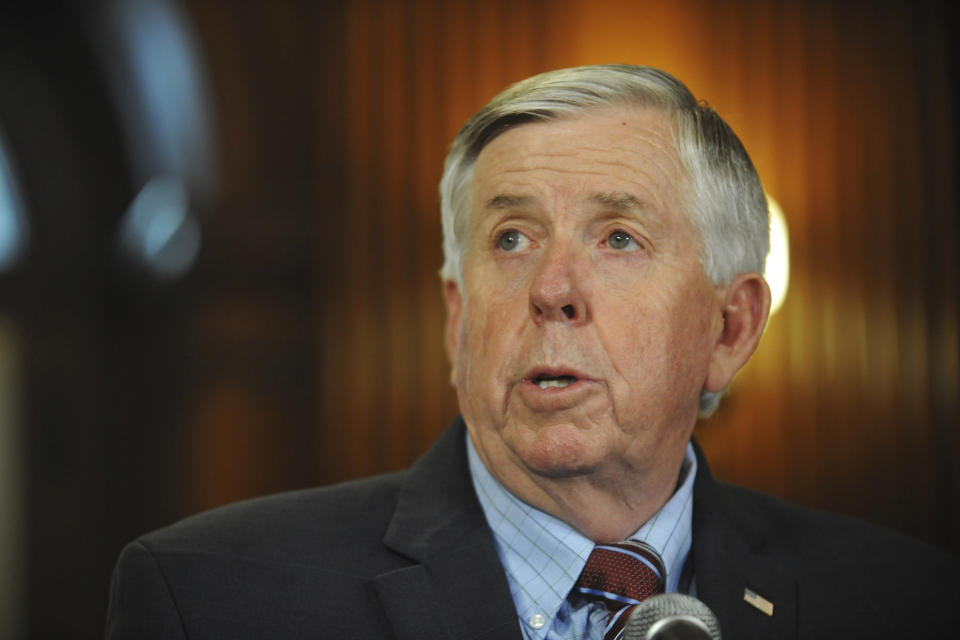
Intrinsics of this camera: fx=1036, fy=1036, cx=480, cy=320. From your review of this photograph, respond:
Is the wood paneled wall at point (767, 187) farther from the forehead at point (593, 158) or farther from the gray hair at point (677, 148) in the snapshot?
the forehead at point (593, 158)

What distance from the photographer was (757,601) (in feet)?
5.53

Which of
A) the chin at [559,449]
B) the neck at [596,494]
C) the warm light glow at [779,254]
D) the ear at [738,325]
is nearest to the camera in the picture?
the chin at [559,449]

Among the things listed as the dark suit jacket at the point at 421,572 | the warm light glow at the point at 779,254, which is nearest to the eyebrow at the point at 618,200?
the dark suit jacket at the point at 421,572

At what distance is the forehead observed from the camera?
62.2 inches

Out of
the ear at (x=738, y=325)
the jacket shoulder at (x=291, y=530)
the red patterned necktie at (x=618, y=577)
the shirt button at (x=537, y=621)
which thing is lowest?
the shirt button at (x=537, y=621)

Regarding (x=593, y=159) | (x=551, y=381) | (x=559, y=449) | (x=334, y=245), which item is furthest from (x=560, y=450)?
(x=334, y=245)

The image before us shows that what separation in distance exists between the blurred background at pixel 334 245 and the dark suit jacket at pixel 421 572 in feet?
7.21

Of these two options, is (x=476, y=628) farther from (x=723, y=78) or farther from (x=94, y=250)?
(x=94, y=250)

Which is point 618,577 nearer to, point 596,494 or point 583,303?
point 596,494

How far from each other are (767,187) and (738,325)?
2417 mm

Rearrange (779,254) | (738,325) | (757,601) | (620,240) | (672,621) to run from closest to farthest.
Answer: (672,621), (620,240), (757,601), (738,325), (779,254)

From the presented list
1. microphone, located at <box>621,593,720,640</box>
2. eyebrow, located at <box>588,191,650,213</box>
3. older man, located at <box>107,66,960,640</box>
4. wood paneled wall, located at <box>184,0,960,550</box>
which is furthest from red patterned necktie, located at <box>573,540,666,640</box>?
wood paneled wall, located at <box>184,0,960,550</box>

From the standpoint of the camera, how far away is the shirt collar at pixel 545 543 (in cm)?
157

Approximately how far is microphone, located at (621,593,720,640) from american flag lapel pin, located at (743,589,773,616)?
1.88 ft
